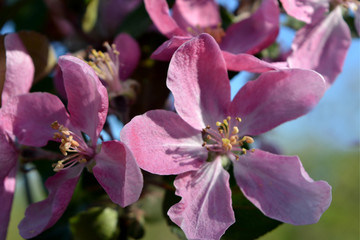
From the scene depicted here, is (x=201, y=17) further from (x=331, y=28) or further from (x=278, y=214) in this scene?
(x=278, y=214)

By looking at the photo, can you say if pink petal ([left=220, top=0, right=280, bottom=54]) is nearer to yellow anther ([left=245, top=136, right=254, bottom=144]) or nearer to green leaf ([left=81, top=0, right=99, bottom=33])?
yellow anther ([left=245, top=136, right=254, bottom=144])

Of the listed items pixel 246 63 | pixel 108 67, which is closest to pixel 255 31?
pixel 246 63

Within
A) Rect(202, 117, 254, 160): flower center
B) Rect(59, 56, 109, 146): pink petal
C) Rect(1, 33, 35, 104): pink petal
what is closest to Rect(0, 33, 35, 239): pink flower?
Rect(1, 33, 35, 104): pink petal

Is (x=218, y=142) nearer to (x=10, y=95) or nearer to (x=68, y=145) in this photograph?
(x=68, y=145)

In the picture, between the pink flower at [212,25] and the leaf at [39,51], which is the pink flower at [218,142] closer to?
the pink flower at [212,25]

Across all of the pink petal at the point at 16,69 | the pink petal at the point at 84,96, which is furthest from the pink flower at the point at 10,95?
the pink petal at the point at 84,96
